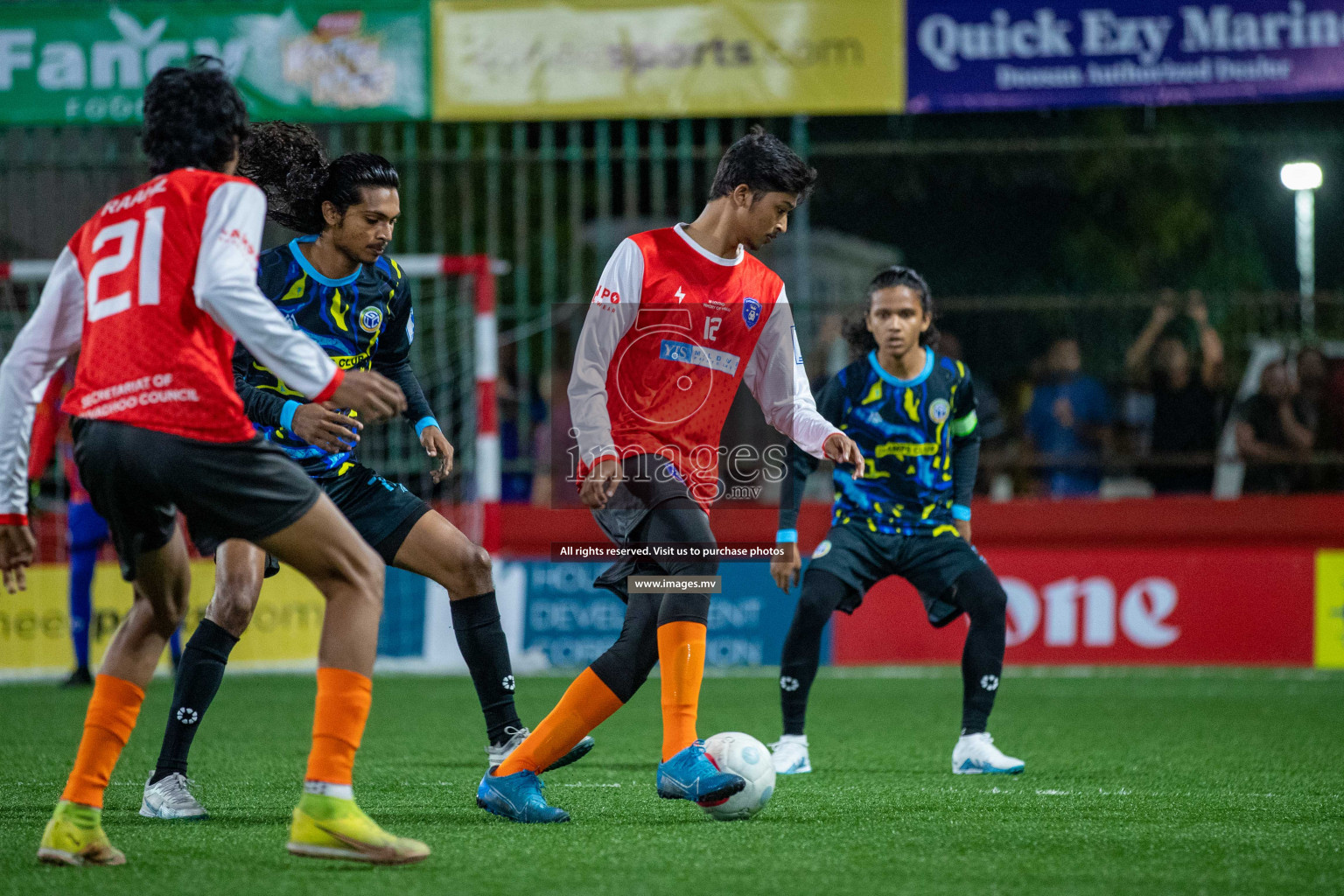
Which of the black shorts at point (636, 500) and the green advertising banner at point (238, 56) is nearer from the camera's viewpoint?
the black shorts at point (636, 500)

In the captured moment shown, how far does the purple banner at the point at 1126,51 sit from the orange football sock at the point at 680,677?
25.9 ft

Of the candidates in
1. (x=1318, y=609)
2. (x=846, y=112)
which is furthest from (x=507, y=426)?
(x=1318, y=609)

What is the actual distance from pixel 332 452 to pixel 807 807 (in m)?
1.79

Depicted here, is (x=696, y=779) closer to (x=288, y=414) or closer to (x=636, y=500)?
(x=636, y=500)

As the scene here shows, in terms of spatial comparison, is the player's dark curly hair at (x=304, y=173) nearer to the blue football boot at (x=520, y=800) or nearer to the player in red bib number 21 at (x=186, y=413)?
the player in red bib number 21 at (x=186, y=413)

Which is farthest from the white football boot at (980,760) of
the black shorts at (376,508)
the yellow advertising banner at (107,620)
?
the yellow advertising banner at (107,620)

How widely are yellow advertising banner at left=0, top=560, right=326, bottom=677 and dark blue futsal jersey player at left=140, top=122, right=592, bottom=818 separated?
530 cm

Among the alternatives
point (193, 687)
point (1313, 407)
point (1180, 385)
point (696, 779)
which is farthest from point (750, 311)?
point (1313, 407)

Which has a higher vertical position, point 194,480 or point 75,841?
point 194,480

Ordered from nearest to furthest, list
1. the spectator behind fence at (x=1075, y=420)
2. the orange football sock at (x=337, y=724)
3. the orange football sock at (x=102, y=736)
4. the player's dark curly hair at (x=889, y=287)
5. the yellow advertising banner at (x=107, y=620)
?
the orange football sock at (x=337, y=724) < the orange football sock at (x=102, y=736) < the player's dark curly hair at (x=889, y=287) < the yellow advertising banner at (x=107, y=620) < the spectator behind fence at (x=1075, y=420)

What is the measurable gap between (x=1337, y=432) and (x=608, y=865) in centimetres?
887

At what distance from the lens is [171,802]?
15.2 feet

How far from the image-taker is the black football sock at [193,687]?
479cm

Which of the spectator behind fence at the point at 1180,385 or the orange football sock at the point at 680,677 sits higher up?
the spectator behind fence at the point at 1180,385
